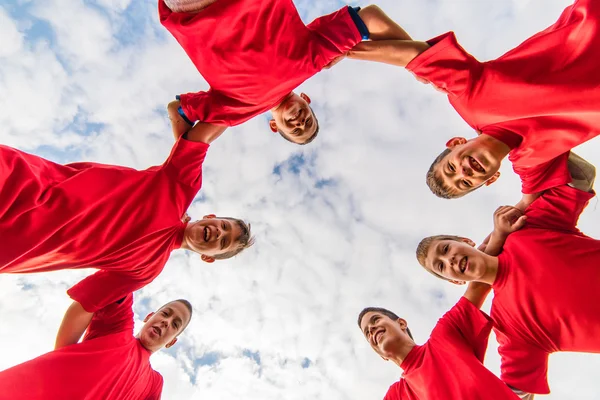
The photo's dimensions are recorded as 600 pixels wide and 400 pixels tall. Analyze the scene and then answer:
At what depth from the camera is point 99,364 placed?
383 cm

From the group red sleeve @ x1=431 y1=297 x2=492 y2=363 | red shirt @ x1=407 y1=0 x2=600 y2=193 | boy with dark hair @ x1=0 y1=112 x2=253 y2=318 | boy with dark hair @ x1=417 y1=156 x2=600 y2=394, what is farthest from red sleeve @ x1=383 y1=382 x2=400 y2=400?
red shirt @ x1=407 y1=0 x2=600 y2=193

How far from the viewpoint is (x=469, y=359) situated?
3.34m

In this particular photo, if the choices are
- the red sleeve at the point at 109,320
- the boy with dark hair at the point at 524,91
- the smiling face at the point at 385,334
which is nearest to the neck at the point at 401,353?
the smiling face at the point at 385,334

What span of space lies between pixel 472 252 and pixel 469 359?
44.5 inches

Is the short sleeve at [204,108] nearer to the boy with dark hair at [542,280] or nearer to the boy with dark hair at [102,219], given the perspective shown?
the boy with dark hair at [102,219]

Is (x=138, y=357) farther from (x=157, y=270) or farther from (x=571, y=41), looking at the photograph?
(x=571, y=41)

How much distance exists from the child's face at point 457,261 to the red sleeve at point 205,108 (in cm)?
298

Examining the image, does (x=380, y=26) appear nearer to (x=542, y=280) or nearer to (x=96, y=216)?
(x=542, y=280)

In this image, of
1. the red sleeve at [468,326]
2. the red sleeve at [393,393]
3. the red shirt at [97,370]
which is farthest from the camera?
the red sleeve at [393,393]

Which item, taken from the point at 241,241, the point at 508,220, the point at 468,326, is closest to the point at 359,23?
the point at 508,220

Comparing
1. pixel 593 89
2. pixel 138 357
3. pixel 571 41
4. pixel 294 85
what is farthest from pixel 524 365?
pixel 138 357

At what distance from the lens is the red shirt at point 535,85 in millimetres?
2607

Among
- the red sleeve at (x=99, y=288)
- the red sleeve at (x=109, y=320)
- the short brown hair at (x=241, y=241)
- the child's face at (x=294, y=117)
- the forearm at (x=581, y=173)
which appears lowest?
the red sleeve at (x=109, y=320)

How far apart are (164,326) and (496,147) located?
Result: 513 centimetres
